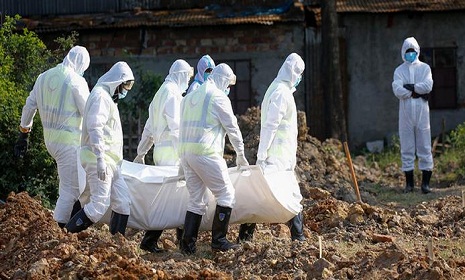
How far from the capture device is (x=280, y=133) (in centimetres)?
1359

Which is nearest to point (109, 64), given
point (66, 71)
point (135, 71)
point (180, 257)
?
point (135, 71)


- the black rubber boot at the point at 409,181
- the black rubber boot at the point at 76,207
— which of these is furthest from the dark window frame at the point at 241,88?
the black rubber boot at the point at 76,207

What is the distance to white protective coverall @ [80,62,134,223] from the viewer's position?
12.3m

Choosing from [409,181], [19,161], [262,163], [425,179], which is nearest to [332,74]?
[409,181]

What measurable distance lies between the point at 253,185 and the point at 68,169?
1.90 meters

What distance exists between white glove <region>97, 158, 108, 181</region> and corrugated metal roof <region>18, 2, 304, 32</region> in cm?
1297

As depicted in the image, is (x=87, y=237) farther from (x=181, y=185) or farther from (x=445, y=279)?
(x=445, y=279)

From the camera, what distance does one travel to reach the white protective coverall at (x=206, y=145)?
12.5 meters

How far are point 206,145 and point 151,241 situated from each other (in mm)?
1270

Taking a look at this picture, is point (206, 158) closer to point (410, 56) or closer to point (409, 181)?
point (410, 56)

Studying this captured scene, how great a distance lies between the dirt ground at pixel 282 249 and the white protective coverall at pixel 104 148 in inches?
14.3

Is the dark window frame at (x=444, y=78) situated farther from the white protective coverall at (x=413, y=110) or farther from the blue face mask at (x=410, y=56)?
the blue face mask at (x=410, y=56)

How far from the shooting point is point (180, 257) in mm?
12336

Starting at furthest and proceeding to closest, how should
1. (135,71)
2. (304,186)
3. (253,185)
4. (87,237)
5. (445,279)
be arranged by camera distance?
(135,71), (304,186), (253,185), (87,237), (445,279)
